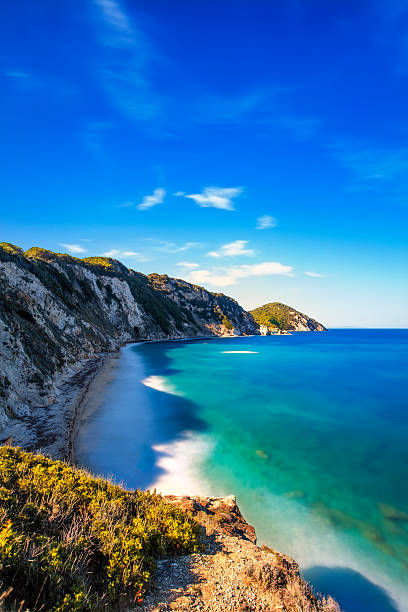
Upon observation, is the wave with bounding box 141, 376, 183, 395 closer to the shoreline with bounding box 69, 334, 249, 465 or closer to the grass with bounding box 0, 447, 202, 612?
the shoreline with bounding box 69, 334, 249, 465

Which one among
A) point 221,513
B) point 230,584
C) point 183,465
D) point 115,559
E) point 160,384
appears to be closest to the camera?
point 115,559

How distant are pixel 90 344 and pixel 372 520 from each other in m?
38.1

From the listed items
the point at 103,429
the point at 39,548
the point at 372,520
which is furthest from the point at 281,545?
the point at 103,429

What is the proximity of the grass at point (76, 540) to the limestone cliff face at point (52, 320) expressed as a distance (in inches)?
392

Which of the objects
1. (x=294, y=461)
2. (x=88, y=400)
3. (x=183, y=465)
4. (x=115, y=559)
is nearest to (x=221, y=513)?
(x=115, y=559)

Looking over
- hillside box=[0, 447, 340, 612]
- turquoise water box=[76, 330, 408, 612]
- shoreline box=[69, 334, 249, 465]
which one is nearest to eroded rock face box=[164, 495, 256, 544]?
hillside box=[0, 447, 340, 612]

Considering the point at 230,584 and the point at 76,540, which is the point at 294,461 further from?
the point at 76,540

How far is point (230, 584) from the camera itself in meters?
5.16

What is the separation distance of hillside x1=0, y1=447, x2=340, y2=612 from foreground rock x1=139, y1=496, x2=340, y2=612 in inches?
0.7

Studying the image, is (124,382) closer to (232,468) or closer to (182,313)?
(232,468)

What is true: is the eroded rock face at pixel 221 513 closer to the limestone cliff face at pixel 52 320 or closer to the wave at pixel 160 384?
the limestone cliff face at pixel 52 320

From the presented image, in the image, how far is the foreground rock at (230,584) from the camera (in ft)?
15.3

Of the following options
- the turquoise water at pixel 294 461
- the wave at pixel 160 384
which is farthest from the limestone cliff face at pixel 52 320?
the wave at pixel 160 384

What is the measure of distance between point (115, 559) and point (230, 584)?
7.14ft
